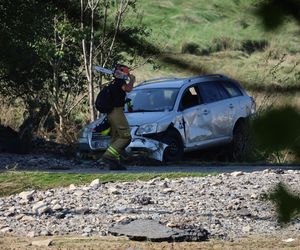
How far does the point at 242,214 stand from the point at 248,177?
106 inches

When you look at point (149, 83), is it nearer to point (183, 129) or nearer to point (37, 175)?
point (183, 129)

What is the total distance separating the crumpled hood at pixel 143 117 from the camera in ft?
52.1

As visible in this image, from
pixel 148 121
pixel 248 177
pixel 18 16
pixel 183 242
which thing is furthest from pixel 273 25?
pixel 148 121

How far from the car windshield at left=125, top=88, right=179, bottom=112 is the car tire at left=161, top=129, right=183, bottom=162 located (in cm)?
52

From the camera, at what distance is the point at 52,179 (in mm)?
12672

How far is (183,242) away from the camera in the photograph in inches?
339

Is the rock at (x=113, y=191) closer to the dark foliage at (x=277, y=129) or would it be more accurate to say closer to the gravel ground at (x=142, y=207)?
the gravel ground at (x=142, y=207)

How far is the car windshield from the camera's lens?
53.5 ft

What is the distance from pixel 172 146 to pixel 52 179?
152 inches

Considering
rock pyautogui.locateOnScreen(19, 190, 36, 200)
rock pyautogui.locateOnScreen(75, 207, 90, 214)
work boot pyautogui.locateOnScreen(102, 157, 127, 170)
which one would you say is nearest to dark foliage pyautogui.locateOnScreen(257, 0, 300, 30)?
rock pyautogui.locateOnScreen(75, 207, 90, 214)

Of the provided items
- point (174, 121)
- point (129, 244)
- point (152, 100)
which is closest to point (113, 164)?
point (174, 121)

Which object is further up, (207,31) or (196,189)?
(207,31)

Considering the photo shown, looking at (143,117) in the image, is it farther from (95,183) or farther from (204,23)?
(204,23)

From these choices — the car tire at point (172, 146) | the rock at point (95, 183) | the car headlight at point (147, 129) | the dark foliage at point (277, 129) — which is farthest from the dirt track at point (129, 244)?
the car tire at point (172, 146)
